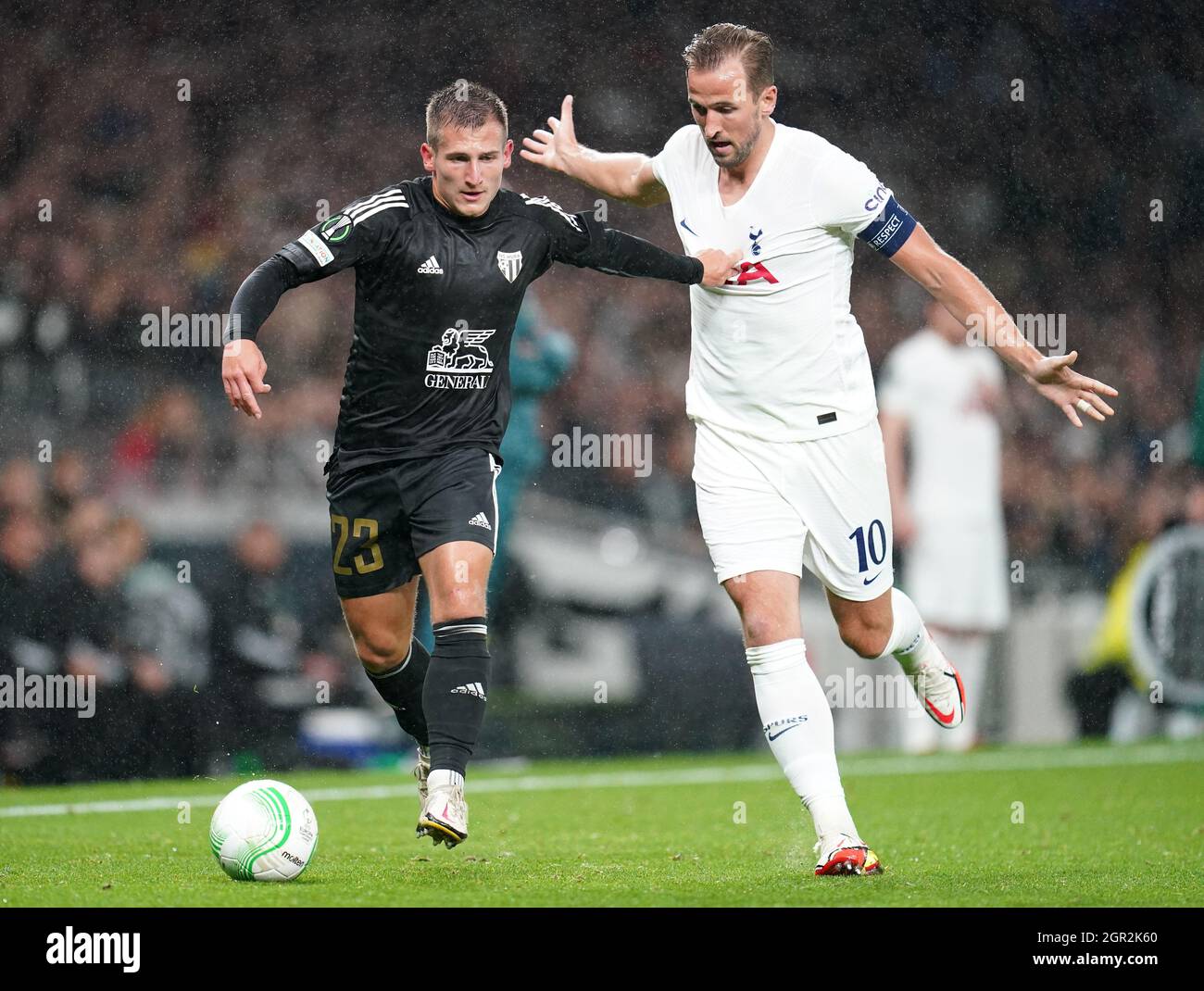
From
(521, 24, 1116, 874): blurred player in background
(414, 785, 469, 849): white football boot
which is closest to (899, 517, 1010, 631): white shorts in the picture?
(521, 24, 1116, 874): blurred player in background

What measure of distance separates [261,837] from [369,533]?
120 centimetres

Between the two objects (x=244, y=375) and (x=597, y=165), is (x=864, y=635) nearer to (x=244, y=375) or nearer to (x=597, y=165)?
(x=597, y=165)

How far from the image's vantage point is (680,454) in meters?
10.9

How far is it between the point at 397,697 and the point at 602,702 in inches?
148

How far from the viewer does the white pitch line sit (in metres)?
7.67

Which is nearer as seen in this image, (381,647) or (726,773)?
(381,647)

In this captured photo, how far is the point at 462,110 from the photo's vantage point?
5461 millimetres

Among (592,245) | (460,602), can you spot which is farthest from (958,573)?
(460,602)

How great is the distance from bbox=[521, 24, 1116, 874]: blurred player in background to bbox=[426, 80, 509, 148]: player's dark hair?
0.62 metres

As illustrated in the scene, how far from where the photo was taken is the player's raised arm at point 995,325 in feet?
17.6

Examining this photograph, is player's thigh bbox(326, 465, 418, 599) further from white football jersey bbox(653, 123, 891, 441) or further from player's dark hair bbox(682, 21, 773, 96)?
player's dark hair bbox(682, 21, 773, 96)

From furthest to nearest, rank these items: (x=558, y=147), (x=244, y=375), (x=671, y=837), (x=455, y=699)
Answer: (x=671, y=837) → (x=558, y=147) → (x=455, y=699) → (x=244, y=375)

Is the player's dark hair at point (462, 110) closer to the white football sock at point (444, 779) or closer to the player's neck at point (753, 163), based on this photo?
the player's neck at point (753, 163)
